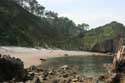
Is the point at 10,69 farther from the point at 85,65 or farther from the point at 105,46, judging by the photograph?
the point at 105,46

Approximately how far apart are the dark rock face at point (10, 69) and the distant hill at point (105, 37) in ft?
340

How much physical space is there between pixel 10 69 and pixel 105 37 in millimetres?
114922

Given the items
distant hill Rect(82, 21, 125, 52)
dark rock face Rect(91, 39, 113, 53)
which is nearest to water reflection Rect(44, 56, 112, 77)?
dark rock face Rect(91, 39, 113, 53)

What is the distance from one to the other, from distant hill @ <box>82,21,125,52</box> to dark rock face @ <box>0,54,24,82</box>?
103509 mm

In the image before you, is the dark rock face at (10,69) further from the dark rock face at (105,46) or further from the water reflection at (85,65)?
the dark rock face at (105,46)

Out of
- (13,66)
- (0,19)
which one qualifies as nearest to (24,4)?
(0,19)

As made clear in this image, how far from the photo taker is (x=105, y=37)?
14062 cm

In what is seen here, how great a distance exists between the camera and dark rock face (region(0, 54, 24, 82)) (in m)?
27.8

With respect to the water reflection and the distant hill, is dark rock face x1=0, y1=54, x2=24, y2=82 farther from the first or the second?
the distant hill

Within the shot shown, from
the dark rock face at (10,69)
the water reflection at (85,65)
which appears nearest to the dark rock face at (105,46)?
the water reflection at (85,65)

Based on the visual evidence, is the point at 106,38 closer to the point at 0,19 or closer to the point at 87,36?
the point at 87,36

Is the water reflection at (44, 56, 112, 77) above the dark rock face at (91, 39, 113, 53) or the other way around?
the other way around

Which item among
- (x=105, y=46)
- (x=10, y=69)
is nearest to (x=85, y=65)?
(x=10, y=69)

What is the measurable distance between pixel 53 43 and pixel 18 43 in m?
43.8
